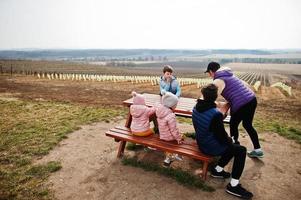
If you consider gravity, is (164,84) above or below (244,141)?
above

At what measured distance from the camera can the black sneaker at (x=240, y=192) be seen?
3.77 metres

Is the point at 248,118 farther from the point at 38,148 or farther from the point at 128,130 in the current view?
the point at 38,148

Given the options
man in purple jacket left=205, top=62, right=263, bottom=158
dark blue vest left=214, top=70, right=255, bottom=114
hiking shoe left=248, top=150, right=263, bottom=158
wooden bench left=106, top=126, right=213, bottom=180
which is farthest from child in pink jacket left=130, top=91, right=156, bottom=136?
hiking shoe left=248, top=150, right=263, bottom=158

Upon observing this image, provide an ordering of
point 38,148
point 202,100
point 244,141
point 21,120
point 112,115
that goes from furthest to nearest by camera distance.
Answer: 1. point 112,115
2. point 21,120
3. point 244,141
4. point 38,148
5. point 202,100

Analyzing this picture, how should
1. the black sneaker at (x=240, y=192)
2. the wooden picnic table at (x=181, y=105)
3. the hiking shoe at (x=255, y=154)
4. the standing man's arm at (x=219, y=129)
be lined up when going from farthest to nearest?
the hiking shoe at (x=255, y=154) < the wooden picnic table at (x=181, y=105) < the black sneaker at (x=240, y=192) < the standing man's arm at (x=219, y=129)

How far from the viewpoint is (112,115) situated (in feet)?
28.8

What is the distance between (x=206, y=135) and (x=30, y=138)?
4845 mm

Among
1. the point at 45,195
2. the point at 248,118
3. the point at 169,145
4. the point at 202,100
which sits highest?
the point at 202,100

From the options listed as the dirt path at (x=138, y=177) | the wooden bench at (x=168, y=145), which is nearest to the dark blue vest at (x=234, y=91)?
the wooden bench at (x=168, y=145)

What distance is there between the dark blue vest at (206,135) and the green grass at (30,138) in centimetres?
266

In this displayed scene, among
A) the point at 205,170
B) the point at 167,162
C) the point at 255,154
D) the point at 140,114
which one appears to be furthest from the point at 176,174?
the point at 255,154

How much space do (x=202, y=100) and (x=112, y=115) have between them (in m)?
5.58

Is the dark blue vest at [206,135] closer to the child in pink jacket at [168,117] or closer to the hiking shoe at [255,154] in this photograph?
the child in pink jacket at [168,117]

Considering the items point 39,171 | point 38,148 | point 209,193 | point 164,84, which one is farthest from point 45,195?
point 164,84
